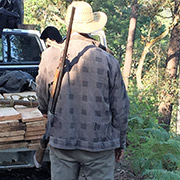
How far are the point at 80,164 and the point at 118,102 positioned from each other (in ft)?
1.83

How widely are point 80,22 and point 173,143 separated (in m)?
2.72

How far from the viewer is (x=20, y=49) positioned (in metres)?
6.48

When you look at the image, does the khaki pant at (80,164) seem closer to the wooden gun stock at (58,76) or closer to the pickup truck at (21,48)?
the wooden gun stock at (58,76)

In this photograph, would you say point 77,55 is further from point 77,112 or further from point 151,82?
point 151,82

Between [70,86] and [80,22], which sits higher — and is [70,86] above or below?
below

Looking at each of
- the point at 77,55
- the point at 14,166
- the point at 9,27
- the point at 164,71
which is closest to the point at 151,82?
the point at 164,71

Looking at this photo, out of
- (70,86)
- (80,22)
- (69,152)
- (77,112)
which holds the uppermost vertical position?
(80,22)

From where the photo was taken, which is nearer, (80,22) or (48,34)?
(80,22)

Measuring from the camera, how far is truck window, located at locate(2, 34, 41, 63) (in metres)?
6.34

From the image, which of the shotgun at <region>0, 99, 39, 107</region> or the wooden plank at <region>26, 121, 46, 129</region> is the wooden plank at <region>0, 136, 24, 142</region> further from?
the shotgun at <region>0, 99, 39, 107</region>

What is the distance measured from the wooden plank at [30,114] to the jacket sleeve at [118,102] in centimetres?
137

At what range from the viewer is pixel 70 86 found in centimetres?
271

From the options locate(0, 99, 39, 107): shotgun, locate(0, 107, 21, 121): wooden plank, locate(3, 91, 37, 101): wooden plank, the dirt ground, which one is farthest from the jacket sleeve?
the dirt ground

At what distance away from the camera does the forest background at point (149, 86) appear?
5012 millimetres
